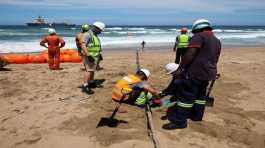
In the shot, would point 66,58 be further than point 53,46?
Yes

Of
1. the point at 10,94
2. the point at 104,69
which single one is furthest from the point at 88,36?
the point at 104,69

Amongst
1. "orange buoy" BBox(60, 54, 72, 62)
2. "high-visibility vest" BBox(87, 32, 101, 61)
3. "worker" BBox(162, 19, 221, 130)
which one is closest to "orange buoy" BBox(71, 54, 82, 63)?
"orange buoy" BBox(60, 54, 72, 62)

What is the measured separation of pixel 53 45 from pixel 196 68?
6.35 metres

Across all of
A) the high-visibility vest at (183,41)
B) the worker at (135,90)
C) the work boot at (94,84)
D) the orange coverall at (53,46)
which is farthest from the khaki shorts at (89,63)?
the orange coverall at (53,46)

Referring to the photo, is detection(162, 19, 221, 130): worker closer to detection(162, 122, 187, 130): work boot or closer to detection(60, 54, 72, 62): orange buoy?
detection(162, 122, 187, 130): work boot

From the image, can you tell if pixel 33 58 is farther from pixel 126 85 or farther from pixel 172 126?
pixel 172 126

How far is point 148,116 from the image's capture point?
17.2 ft

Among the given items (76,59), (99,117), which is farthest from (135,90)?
(76,59)

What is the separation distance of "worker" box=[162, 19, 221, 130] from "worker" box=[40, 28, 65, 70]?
235 inches

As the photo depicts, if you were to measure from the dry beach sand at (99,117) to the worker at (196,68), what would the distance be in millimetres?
282

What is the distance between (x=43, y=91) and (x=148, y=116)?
3132 mm

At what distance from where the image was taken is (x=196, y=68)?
4797 mm

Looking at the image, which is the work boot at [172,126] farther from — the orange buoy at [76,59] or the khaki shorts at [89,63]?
the orange buoy at [76,59]

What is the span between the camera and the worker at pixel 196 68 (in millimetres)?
4676
